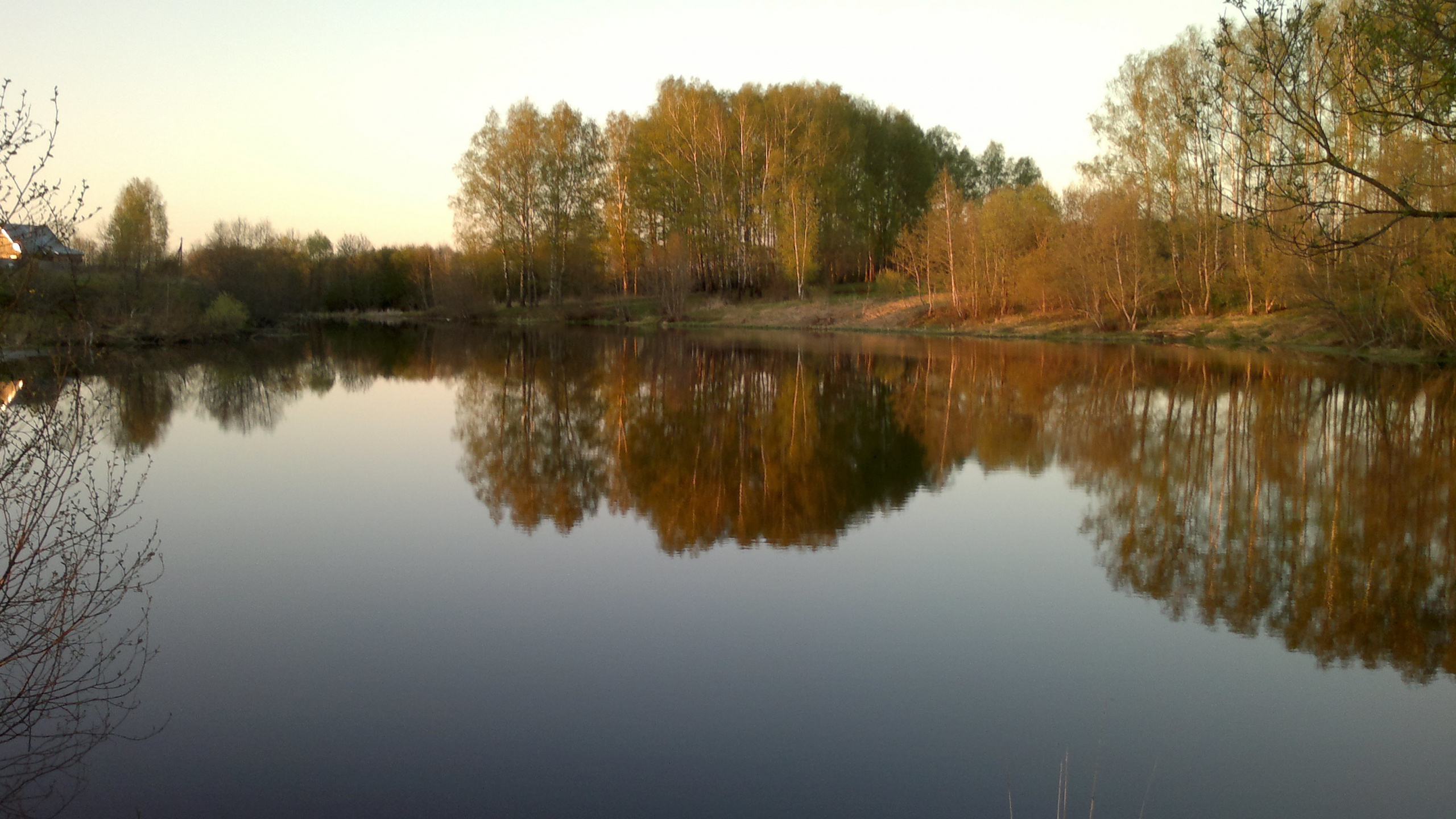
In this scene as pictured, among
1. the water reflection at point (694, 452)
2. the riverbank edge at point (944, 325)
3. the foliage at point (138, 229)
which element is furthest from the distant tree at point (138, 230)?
the water reflection at point (694, 452)

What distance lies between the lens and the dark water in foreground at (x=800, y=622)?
165 inches

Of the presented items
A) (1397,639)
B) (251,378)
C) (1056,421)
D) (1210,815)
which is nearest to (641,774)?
(1210,815)

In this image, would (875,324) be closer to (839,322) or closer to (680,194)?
(839,322)

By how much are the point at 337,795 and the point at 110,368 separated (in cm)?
2414

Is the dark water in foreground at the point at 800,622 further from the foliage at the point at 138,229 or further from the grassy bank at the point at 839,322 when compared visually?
the foliage at the point at 138,229

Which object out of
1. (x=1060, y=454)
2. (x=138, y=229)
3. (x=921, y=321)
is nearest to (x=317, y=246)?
(x=138, y=229)

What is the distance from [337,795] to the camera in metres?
4.07

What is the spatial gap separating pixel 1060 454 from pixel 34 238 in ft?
36.0

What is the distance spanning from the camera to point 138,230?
44312 millimetres

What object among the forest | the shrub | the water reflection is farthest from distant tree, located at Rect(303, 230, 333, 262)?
the water reflection

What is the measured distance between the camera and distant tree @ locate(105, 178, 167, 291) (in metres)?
34.3

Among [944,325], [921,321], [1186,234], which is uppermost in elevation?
[1186,234]

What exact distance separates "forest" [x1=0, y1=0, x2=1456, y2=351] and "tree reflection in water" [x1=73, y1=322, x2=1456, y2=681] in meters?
4.56

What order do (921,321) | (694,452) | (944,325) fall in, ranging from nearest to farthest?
(694,452) < (944,325) < (921,321)
